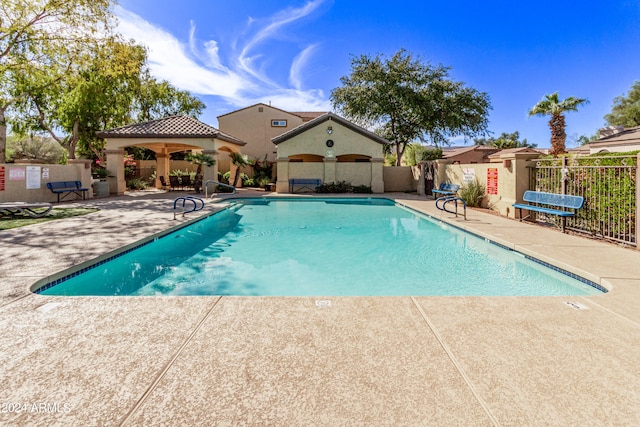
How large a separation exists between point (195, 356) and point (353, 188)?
21.7 m

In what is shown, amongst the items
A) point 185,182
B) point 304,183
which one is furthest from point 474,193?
point 185,182

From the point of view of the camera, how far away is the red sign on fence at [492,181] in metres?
13.5

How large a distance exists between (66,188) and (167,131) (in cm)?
698

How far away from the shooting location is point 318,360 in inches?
112

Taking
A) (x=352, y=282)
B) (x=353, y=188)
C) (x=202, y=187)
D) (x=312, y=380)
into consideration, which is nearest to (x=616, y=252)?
(x=352, y=282)

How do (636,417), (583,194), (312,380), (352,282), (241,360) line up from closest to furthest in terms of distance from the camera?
1. (636,417)
2. (312,380)
3. (241,360)
4. (352,282)
5. (583,194)

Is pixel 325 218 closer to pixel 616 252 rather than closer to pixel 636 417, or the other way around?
pixel 616 252

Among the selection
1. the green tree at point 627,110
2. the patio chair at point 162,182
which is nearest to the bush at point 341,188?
the patio chair at point 162,182

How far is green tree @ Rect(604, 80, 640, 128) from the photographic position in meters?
40.1

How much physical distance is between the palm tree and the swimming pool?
2254 centimetres

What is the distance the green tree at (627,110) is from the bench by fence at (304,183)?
42400mm

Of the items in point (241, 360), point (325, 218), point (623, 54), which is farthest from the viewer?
point (623, 54)

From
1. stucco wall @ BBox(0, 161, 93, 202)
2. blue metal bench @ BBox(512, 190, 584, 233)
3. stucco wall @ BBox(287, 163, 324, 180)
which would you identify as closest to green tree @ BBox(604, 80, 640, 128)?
stucco wall @ BBox(287, 163, 324, 180)

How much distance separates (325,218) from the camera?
45.3 ft
